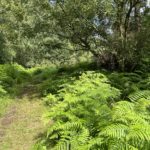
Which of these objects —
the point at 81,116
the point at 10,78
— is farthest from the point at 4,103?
the point at 81,116

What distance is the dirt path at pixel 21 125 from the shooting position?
8971 mm

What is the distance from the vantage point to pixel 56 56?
58.6 ft

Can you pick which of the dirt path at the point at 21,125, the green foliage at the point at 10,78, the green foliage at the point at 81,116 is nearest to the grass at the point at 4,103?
the dirt path at the point at 21,125

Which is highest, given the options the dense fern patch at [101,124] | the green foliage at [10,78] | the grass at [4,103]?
the green foliage at [10,78]

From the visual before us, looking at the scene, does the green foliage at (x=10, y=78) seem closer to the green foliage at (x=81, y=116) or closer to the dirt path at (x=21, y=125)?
the dirt path at (x=21, y=125)

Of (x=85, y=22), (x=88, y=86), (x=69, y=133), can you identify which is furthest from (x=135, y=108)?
Answer: (x=85, y=22)

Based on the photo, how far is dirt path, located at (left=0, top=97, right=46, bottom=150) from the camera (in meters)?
8.97

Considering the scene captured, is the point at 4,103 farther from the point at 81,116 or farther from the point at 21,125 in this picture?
the point at 81,116

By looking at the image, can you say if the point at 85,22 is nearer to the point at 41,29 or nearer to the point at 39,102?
the point at 41,29

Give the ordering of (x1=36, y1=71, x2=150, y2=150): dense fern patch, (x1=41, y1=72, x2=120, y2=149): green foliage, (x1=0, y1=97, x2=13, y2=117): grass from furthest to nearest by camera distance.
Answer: (x1=0, y1=97, x2=13, y2=117): grass < (x1=41, y1=72, x2=120, y2=149): green foliage < (x1=36, y1=71, x2=150, y2=150): dense fern patch

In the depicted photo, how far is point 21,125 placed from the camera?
10.4 metres

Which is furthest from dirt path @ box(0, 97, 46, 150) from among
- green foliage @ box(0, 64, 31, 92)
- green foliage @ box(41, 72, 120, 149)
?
green foliage @ box(0, 64, 31, 92)

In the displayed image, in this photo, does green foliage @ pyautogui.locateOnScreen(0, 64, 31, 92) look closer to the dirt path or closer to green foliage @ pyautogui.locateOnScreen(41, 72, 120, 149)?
the dirt path

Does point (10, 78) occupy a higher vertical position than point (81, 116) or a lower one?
higher
